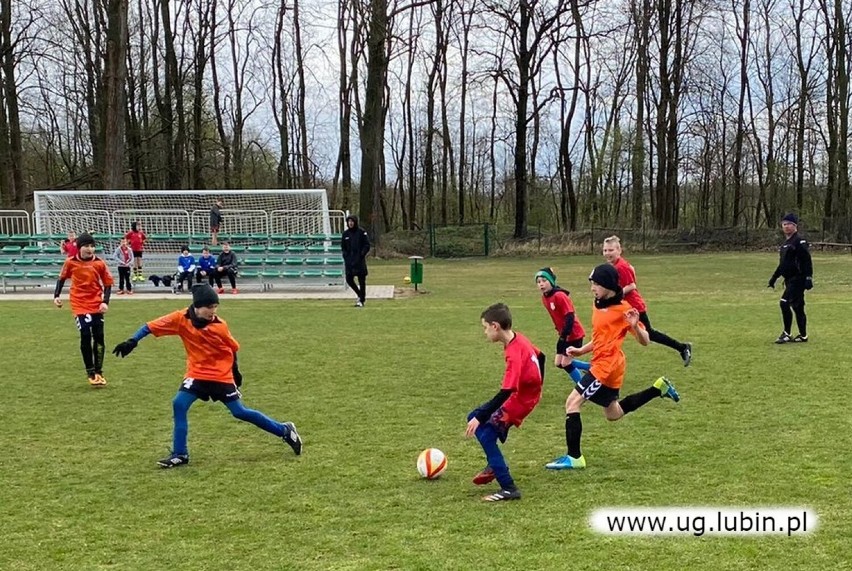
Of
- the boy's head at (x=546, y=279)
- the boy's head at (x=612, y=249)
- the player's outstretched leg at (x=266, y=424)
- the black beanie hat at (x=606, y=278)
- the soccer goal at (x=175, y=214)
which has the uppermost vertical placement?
the soccer goal at (x=175, y=214)

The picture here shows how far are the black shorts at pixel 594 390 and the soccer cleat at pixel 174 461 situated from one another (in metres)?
3.00

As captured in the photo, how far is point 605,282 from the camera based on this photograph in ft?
18.8

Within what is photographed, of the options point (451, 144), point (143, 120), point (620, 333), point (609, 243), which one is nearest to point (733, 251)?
point (451, 144)

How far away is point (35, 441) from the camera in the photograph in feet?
22.4

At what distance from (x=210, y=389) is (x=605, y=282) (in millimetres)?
3048

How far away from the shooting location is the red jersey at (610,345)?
5738 mm

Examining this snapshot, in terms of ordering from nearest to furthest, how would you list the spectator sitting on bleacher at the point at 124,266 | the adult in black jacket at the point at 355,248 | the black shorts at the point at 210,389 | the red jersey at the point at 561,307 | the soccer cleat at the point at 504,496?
the soccer cleat at the point at 504,496 < the black shorts at the point at 210,389 < the red jersey at the point at 561,307 < the adult in black jacket at the point at 355,248 < the spectator sitting on bleacher at the point at 124,266

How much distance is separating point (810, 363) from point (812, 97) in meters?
42.8

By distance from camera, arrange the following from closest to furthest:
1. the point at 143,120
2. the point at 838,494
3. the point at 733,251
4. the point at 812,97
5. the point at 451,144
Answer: the point at 838,494
the point at 733,251
the point at 143,120
the point at 812,97
the point at 451,144

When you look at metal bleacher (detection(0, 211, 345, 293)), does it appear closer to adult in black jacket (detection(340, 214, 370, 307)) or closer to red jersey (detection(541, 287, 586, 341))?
adult in black jacket (detection(340, 214, 370, 307))

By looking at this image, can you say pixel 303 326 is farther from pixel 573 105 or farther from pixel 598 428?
pixel 573 105

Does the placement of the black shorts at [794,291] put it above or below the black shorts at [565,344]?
above

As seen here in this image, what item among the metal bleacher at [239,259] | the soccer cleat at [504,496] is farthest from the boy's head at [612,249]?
the metal bleacher at [239,259]

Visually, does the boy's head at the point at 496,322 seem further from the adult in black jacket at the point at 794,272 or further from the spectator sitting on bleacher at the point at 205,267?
the spectator sitting on bleacher at the point at 205,267
